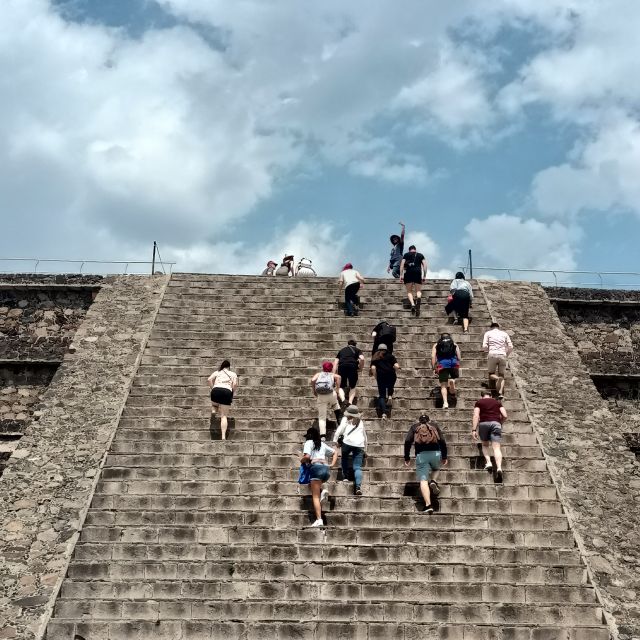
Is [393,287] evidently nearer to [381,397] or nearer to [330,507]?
[381,397]

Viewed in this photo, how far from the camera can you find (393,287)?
17594 millimetres

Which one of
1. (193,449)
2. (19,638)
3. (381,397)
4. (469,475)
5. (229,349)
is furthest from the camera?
(229,349)

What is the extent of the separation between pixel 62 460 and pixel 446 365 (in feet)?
21.0

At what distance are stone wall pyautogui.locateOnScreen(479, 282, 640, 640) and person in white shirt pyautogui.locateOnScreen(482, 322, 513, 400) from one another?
0.50 m

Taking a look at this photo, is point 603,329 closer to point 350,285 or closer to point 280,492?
point 350,285

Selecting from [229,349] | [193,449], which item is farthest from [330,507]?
[229,349]

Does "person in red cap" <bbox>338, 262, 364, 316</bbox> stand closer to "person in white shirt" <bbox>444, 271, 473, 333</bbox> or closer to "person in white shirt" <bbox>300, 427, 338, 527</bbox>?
"person in white shirt" <bbox>444, 271, 473, 333</bbox>

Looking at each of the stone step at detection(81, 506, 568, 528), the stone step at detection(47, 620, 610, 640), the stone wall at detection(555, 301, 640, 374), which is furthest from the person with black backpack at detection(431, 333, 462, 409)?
the stone wall at detection(555, 301, 640, 374)

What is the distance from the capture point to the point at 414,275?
53.5 ft

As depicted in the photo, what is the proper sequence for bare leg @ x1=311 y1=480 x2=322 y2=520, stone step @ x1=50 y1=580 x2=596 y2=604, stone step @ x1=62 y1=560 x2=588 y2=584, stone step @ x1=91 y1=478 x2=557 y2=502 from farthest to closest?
stone step @ x1=91 y1=478 x2=557 y2=502 < bare leg @ x1=311 y1=480 x2=322 y2=520 < stone step @ x1=62 y1=560 x2=588 y2=584 < stone step @ x1=50 y1=580 x2=596 y2=604

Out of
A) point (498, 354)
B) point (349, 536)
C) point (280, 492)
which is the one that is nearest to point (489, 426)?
point (498, 354)

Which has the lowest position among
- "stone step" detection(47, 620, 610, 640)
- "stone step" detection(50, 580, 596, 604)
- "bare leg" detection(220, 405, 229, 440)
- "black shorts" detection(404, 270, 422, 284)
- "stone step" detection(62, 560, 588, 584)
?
"stone step" detection(47, 620, 610, 640)

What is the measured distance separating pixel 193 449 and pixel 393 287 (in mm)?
7373

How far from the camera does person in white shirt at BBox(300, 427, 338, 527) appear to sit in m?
10.2
